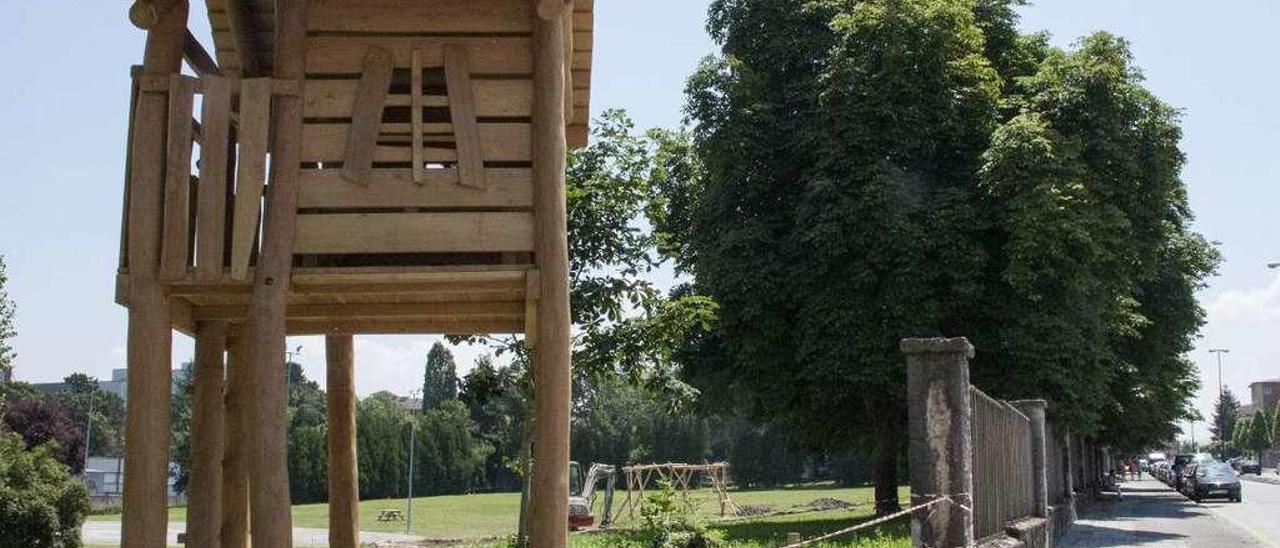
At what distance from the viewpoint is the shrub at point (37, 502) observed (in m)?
25.4

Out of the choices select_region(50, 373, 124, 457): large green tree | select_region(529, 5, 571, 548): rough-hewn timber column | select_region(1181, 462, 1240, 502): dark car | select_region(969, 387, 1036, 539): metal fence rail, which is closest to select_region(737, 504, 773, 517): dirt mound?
select_region(1181, 462, 1240, 502): dark car

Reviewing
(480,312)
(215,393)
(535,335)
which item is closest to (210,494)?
(215,393)

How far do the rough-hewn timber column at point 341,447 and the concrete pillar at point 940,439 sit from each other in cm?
454

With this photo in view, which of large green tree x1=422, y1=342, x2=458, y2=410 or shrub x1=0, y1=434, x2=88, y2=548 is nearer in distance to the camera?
shrub x1=0, y1=434, x2=88, y2=548

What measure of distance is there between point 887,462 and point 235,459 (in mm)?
20646

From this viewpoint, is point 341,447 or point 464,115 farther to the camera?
point 341,447

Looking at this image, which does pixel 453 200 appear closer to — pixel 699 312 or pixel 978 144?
pixel 699 312

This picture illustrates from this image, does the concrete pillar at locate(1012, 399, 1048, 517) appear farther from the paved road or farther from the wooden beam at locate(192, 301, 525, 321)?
the paved road

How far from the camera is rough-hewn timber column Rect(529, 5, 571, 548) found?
644 cm

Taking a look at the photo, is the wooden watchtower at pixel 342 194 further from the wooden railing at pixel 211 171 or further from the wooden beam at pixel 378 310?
the wooden beam at pixel 378 310

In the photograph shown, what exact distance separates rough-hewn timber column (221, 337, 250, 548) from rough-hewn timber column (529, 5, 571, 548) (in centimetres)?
245

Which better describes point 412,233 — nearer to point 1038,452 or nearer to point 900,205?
→ point 1038,452

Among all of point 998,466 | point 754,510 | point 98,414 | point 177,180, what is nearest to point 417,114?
point 177,180

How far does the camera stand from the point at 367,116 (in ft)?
21.6
